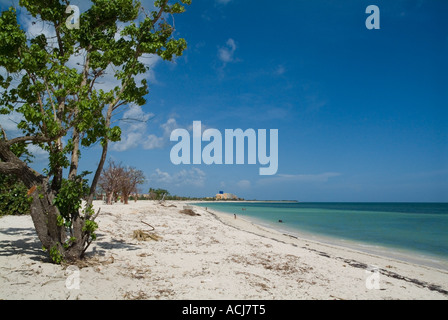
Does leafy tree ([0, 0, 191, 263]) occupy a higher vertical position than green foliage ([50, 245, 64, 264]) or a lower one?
higher

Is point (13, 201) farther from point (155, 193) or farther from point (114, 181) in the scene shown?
point (155, 193)

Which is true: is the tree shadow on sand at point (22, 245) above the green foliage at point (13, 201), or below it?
below

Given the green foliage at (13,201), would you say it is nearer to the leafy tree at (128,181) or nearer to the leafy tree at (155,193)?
the leafy tree at (128,181)

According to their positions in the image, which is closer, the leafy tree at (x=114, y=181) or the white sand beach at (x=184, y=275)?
the white sand beach at (x=184, y=275)

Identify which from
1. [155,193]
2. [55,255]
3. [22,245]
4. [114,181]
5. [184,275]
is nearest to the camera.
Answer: [55,255]

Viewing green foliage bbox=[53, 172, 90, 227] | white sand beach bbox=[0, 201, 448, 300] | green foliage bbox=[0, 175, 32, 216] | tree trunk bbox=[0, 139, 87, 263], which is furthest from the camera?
green foliage bbox=[0, 175, 32, 216]

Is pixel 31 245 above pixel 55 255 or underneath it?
underneath

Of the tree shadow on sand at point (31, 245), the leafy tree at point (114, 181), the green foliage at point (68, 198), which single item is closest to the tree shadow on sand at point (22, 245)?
the tree shadow on sand at point (31, 245)

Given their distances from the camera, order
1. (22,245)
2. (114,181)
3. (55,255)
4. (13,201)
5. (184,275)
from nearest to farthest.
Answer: (55,255), (184,275), (22,245), (13,201), (114,181)

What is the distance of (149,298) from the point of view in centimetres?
523

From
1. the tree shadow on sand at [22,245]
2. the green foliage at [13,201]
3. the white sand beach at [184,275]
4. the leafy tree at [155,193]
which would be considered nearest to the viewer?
the white sand beach at [184,275]

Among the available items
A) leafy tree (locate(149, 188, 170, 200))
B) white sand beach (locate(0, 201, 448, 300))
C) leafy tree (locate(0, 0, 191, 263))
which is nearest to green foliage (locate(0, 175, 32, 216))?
white sand beach (locate(0, 201, 448, 300))

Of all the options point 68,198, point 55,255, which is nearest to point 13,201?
point 55,255

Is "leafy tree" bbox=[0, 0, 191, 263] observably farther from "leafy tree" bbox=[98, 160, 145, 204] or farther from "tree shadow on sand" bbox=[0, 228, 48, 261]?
"leafy tree" bbox=[98, 160, 145, 204]
